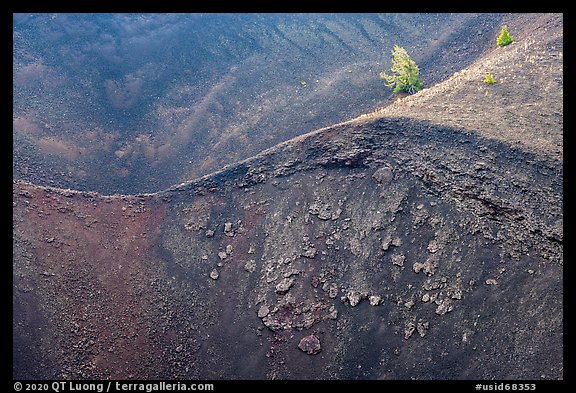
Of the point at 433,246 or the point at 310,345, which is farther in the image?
the point at 433,246

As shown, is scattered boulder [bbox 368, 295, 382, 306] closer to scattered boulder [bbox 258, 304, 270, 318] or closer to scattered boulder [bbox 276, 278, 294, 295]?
scattered boulder [bbox 276, 278, 294, 295]

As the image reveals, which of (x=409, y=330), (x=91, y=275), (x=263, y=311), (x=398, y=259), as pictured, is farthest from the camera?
(x=91, y=275)

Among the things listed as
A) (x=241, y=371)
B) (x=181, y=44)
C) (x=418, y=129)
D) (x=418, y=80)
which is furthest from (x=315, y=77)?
(x=241, y=371)

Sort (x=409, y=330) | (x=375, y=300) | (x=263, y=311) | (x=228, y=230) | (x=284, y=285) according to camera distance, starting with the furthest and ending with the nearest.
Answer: (x=228, y=230)
(x=284, y=285)
(x=263, y=311)
(x=375, y=300)
(x=409, y=330)

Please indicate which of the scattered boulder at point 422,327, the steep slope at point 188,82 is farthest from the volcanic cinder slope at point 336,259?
the steep slope at point 188,82

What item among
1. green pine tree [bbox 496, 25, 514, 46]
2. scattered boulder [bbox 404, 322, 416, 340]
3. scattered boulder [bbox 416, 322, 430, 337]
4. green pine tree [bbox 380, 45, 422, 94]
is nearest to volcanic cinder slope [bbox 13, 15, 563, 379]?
scattered boulder [bbox 416, 322, 430, 337]

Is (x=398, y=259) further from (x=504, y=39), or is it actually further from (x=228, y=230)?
(x=504, y=39)

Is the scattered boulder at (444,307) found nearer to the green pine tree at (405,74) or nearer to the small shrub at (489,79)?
the small shrub at (489,79)

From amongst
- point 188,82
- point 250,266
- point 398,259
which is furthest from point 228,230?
point 188,82
